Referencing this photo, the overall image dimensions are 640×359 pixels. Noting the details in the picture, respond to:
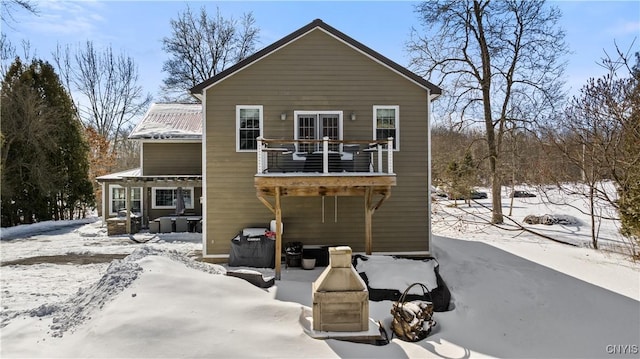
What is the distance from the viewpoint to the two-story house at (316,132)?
9.74 metres

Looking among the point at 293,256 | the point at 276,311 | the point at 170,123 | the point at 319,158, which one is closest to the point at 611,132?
the point at 319,158

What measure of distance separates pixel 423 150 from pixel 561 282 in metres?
4.37

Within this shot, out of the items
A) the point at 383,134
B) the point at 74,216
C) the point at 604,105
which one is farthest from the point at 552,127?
the point at 74,216

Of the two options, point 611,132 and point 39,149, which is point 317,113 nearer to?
point 611,132

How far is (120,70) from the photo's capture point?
94.5ft

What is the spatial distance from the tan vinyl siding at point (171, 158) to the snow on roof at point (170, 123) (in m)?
0.47

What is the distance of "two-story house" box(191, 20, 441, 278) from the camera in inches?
384

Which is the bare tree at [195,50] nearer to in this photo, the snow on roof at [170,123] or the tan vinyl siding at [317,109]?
the snow on roof at [170,123]

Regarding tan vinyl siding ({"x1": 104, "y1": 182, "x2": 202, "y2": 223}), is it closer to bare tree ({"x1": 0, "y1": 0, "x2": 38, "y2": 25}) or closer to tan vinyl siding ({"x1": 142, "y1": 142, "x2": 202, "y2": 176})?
tan vinyl siding ({"x1": 142, "y1": 142, "x2": 202, "y2": 176})

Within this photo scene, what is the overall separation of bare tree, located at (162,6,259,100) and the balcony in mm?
18568

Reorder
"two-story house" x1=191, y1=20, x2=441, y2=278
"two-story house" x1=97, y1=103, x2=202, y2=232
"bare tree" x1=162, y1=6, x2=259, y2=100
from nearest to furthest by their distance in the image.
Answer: "two-story house" x1=191, y1=20, x2=441, y2=278 → "two-story house" x1=97, y1=103, x2=202, y2=232 → "bare tree" x1=162, y1=6, x2=259, y2=100

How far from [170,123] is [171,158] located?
1.74 metres

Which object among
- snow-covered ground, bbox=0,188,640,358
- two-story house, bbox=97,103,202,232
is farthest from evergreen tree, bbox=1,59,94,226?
snow-covered ground, bbox=0,188,640,358

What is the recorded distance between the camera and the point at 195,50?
84.7 feet
